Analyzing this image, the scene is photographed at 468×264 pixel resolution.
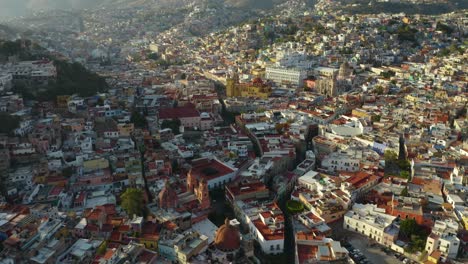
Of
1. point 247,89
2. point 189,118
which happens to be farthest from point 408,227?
point 247,89

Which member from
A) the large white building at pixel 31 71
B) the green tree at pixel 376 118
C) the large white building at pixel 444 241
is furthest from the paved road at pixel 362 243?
the large white building at pixel 31 71

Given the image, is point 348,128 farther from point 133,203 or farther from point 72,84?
point 72,84

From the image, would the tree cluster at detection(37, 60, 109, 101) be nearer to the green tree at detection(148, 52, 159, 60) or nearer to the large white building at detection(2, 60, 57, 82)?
the large white building at detection(2, 60, 57, 82)

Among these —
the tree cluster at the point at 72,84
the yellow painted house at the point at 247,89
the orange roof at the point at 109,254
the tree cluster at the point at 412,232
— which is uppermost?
the tree cluster at the point at 72,84

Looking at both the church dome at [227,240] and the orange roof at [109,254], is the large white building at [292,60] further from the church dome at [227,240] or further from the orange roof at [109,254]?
the orange roof at [109,254]

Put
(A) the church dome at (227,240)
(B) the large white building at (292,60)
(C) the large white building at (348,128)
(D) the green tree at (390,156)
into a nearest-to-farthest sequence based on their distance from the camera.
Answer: (A) the church dome at (227,240), (D) the green tree at (390,156), (C) the large white building at (348,128), (B) the large white building at (292,60)

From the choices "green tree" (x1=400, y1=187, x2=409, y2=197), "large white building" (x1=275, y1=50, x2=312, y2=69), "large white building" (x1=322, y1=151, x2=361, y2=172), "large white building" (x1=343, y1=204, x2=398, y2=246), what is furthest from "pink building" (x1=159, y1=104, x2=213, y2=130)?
"large white building" (x1=275, y1=50, x2=312, y2=69)
